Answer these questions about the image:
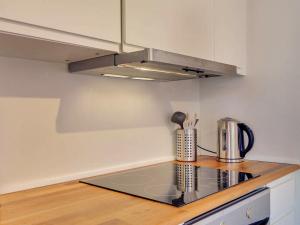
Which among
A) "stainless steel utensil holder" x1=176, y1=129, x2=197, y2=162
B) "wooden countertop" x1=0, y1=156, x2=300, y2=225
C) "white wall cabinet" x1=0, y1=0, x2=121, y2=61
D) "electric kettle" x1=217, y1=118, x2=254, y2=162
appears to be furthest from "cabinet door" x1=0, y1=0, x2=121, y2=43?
"electric kettle" x1=217, y1=118, x2=254, y2=162

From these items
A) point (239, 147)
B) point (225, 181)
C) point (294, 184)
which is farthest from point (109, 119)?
point (294, 184)

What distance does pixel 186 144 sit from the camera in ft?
5.99

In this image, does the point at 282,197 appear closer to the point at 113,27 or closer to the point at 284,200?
the point at 284,200

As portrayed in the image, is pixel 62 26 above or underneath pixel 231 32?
underneath

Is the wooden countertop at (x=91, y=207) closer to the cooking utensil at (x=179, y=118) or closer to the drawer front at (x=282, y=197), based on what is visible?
the drawer front at (x=282, y=197)

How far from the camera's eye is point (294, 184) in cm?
169

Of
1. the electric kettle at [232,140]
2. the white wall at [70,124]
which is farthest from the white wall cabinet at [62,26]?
the electric kettle at [232,140]

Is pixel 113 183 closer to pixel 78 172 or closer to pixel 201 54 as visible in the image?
pixel 78 172

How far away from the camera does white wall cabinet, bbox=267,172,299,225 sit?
1.45 meters

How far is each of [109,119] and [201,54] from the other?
0.58m

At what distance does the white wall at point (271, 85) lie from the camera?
175cm

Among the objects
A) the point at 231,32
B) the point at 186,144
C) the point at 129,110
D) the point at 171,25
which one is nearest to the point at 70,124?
the point at 129,110

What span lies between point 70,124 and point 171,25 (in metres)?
0.64

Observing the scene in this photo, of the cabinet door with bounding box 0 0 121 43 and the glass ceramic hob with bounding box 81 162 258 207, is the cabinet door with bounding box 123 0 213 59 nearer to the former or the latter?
the cabinet door with bounding box 0 0 121 43
